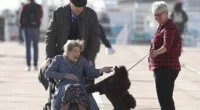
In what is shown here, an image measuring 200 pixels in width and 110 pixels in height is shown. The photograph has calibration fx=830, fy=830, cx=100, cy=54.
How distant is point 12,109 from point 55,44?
235 centimetres

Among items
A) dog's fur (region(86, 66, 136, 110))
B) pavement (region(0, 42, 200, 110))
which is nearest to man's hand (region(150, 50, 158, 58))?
dog's fur (region(86, 66, 136, 110))

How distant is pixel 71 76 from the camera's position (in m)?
9.81

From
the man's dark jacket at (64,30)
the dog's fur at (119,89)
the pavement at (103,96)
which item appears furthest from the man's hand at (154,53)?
the pavement at (103,96)

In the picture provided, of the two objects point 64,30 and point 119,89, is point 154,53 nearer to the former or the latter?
point 119,89

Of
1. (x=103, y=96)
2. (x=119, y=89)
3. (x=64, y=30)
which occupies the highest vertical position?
(x=64, y=30)

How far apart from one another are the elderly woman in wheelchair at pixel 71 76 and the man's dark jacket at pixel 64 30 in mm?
656

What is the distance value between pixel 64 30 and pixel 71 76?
1031mm

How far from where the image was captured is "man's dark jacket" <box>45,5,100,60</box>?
421 inches

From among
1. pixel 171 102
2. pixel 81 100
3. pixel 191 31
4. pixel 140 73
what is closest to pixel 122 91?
pixel 81 100

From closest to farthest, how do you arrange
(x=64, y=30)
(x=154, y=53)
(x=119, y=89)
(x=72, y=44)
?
(x=119, y=89) < (x=72, y=44) < (x=154, y=53) < (x=64, y=30)

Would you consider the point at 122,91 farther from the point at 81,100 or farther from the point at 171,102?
the point at 171,102

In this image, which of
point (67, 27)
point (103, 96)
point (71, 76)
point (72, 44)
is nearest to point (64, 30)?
point (67, 27)

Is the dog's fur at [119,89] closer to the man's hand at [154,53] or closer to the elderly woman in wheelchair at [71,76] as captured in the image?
the elderly woman in wheelchair at [71,76]

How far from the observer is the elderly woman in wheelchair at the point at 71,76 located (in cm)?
959
